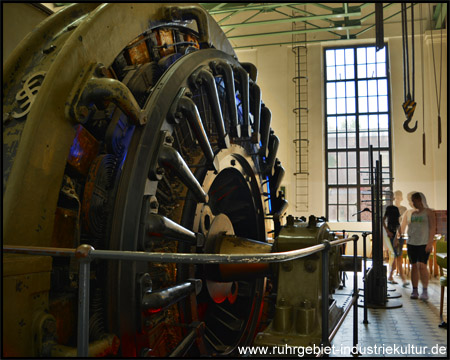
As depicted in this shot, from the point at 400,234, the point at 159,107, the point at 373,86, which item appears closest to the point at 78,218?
the point at 159,107

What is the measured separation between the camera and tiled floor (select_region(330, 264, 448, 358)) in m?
3.70

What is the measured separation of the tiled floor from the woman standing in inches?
15.2

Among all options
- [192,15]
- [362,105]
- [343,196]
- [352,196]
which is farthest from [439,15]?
[192,15]

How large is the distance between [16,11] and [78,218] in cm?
108

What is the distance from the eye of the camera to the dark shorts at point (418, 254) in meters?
5.74

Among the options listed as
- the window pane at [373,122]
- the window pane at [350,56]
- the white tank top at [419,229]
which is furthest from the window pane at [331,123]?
the white tank top at [419,229]

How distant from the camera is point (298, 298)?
2.25 metres

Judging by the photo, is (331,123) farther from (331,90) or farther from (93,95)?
(93,95)

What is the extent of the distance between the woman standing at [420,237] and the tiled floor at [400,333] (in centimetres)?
39

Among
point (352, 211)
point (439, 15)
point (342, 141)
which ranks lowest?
point (352, 211)

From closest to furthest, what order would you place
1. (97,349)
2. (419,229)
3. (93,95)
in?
(97,349) < (93,95) < (419,229)

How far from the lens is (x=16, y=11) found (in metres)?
2.00

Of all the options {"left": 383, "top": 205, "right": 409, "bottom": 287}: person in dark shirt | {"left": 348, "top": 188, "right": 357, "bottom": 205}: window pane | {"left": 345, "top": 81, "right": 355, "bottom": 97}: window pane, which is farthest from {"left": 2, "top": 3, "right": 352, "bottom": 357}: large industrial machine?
{"left": 345, "top": 81, "right": 355, "bottom": 97}: window pane

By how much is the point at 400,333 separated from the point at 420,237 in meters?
1.81
